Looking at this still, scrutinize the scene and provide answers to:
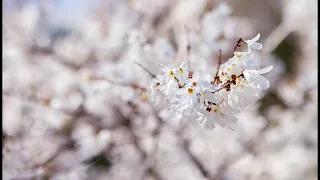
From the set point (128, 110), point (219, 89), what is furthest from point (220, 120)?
point (128, 110)

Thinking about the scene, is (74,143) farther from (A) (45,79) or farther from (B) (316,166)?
(B) (316,166)

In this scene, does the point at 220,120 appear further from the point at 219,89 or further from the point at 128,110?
the point at 128,110

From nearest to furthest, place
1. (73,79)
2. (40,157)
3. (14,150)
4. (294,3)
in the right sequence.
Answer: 1. (14,150)
2. (40,157)
3. (73,79)
4. (294,3)

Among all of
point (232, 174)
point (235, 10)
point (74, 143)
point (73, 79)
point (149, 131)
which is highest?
point (235, 10)

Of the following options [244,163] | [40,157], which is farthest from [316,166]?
[40,157]

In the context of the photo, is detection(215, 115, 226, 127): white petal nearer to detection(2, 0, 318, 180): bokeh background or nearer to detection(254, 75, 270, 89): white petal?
detection(254, 75, 270, 89): white petal

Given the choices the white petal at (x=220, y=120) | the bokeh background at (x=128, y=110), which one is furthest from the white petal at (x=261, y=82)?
the bokeh background at (x=128, y=110)

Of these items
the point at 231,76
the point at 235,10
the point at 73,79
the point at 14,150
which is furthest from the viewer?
the point at 235,10
